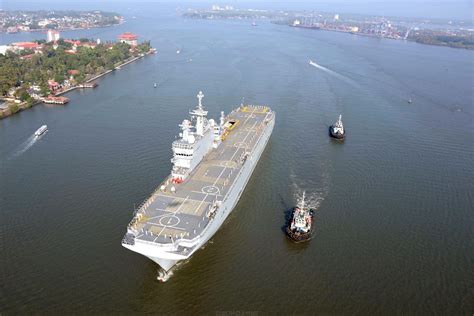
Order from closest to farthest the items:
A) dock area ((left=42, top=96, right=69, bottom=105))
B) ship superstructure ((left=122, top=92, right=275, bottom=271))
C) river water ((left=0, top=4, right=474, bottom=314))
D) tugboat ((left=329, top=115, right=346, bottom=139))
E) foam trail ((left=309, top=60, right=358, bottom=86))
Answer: river water ((left=0, top=4, right=474, bottom=314)) → ship superstructure ((left=122, top=92, right=275, bottom=271)) → tugboat ((left=329, top=115, right=346, bottom=139)) → dock area ((left=42, top=96, right=69, bottom=105)) → foam trail ((left=309, top=60, right=358, bottom=86))

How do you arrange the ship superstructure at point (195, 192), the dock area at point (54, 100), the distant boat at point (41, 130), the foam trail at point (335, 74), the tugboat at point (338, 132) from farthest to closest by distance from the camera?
the foam trail at point (335, 74), the dock area at point (54, 100), the tugboat at point (338, 132), the distant boat at point (41, 130), the ship superstructure at point (195, 192)

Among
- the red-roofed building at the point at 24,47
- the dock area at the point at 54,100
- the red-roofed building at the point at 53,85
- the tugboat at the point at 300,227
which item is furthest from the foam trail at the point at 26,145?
the red-roofed building at the point at 24,47

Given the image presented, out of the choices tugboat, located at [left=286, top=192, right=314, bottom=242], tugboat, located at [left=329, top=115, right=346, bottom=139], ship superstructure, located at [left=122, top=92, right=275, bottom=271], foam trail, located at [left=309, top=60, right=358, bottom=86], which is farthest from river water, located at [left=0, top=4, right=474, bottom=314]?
foam trail, located at [left=309, top=60, right=358, bottom=86]

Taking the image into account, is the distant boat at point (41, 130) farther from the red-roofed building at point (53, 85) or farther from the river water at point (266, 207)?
the red-roofed building at point (53, 85)

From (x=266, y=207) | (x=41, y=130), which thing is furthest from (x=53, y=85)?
(x=266, y=207)

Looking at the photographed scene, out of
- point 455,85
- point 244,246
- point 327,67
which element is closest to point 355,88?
point 327,67

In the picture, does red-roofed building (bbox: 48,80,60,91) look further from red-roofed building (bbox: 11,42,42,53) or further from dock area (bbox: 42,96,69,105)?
red-roofed building (bbox: 11,42,42,53)
